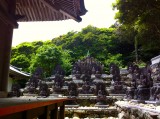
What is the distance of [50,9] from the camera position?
6.97 meters

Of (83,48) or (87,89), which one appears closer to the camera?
(87,89)

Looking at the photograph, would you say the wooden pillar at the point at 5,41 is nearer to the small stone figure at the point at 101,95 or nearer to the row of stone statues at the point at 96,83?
the row of stone statues at the point at 96,83

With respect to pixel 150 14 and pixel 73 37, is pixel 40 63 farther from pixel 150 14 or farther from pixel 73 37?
pixel 150 14

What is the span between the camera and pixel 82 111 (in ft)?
45.1

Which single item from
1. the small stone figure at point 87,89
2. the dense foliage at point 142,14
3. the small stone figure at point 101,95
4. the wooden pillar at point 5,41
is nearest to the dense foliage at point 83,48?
the small stone figure at point 87,89

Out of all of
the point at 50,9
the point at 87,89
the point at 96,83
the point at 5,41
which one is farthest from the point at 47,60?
the point at 5,41

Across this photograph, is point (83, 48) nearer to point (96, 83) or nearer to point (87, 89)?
point (87, 89)

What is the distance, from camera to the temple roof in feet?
20.5

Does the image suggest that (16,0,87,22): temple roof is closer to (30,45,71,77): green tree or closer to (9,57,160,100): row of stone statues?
(9,57,160,100): row of stone statues

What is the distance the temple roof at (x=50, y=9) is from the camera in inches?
246

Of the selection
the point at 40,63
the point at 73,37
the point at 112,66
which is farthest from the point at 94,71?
the point at 73,37

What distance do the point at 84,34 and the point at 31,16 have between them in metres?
35.0

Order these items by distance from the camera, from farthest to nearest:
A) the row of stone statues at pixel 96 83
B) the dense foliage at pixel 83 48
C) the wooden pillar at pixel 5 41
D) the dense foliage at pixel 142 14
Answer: the dense foliage at pixel 83 48
the dense foliage at pixel 142 14
the row of stone statues at pixel 96 83
the wooden pillar at pixel 5 41

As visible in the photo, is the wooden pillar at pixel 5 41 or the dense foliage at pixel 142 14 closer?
the wooden pillar at pixel 5 41
